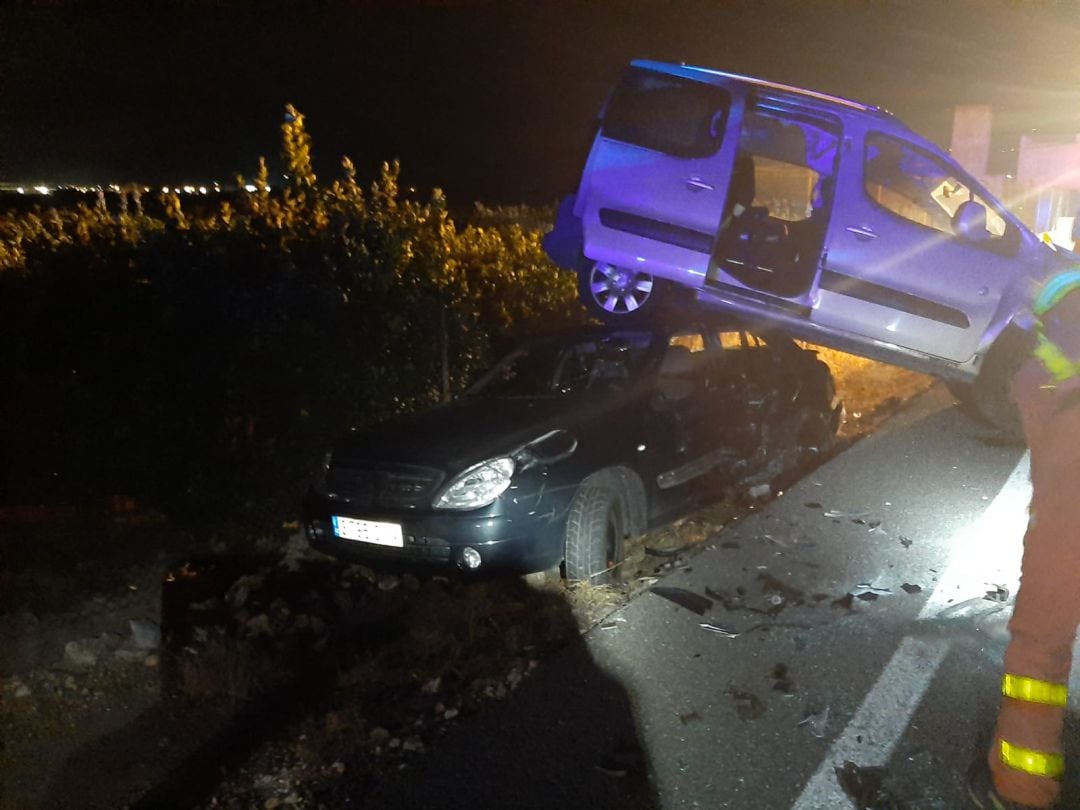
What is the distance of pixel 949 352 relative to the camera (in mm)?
6383

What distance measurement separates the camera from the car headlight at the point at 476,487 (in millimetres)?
4230

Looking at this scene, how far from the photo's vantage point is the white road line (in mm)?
3062

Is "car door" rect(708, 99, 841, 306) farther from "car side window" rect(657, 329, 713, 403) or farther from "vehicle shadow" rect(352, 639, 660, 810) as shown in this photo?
"vehicle shadow" rect(352, 639, 660, 810)

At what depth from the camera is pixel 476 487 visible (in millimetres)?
4258

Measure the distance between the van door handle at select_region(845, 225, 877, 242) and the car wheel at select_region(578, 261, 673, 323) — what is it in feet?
5.59

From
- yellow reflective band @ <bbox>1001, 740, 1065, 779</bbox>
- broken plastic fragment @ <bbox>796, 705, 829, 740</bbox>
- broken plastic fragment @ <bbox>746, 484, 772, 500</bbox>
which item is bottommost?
broken plastic fragment @ <bbox>746, 484, 772, 500</bbox>

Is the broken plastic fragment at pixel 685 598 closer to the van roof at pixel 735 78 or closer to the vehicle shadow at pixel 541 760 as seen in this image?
the vehicle shadow at pixel 541 760

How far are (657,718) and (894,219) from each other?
4323mm

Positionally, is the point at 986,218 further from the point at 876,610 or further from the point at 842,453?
the point at 876,610

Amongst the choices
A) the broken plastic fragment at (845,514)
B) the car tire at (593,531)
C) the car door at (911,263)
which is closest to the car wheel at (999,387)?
the car door at (911,263)

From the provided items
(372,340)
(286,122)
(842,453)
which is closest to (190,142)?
(286,122)

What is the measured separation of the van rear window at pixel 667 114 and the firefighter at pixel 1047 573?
387cm

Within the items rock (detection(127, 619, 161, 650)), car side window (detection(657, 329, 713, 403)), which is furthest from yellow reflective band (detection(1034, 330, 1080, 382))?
rock (detection(127, 619, 161, 650))

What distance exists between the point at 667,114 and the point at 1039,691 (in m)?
4.78
